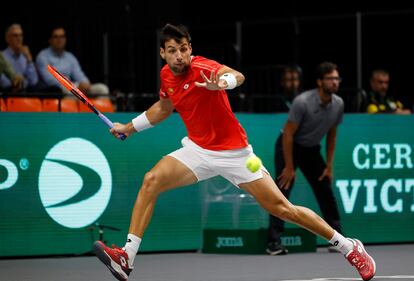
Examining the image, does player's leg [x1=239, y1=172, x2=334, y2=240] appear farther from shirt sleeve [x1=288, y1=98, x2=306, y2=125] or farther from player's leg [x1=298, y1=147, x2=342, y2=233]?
player's leg [x1=298, y1=147, x2=342, y2=233]

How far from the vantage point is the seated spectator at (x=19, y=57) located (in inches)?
561

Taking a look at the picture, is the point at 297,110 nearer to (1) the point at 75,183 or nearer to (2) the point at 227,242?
(2) the point at 227,242

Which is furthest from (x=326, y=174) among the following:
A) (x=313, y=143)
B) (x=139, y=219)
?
(x=139, y=219)

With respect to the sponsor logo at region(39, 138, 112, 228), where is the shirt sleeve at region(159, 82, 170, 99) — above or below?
above

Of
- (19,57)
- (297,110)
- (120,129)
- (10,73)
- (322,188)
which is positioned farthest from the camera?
(19,57)

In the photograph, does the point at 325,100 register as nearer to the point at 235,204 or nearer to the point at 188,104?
the point at 235,204

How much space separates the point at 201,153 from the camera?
30.8 ft

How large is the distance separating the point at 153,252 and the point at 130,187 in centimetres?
80

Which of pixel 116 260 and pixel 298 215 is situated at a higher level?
pixel 298 215

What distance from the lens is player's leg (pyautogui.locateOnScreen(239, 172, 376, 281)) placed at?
9.27 m

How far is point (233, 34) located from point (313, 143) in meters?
6.65

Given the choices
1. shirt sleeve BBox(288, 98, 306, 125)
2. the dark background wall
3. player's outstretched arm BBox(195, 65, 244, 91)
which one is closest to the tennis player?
player's outstretched arm BBox(195, 65, 244, 91)

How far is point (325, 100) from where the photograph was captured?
12.2 meters

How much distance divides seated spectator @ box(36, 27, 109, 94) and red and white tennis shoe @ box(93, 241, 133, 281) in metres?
5.84
